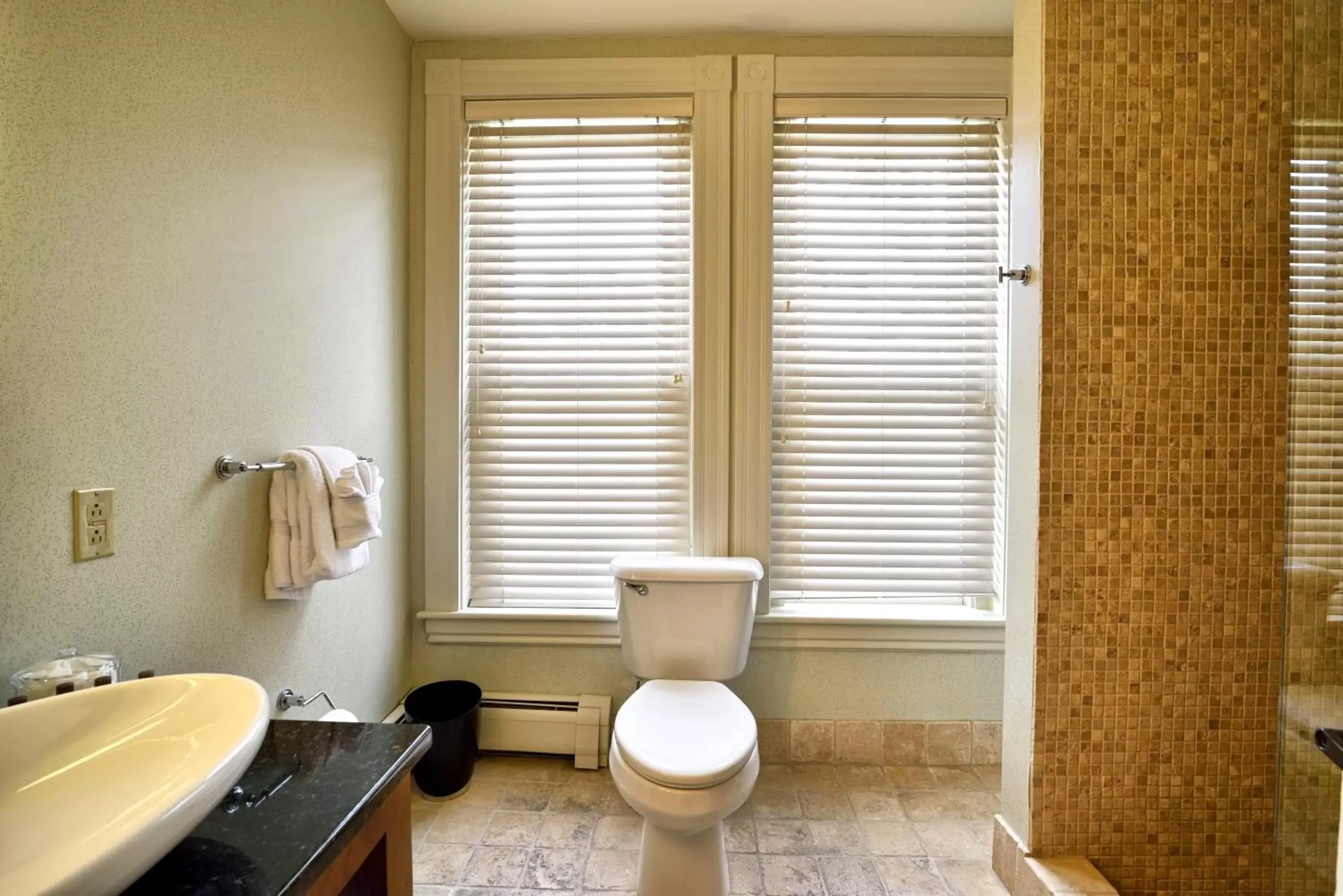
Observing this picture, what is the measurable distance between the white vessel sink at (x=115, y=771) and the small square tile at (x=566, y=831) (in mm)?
1150

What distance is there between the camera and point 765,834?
1.59 m

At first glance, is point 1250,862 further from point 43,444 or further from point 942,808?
point 43,444

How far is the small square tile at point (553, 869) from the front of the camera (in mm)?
1417

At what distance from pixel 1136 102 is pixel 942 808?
1.96 metres

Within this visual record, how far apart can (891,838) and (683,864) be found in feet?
2.20

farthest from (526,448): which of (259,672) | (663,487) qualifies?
(259,672)

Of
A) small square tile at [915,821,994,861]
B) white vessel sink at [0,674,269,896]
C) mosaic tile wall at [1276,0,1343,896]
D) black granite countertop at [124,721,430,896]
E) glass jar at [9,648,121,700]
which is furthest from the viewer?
small square tile at [915,821,994,861]

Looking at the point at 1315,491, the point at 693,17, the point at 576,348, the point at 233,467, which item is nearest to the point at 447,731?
the point at 233,467

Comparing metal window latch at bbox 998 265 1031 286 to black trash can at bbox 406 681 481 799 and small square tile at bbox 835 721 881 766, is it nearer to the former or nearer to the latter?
small square tile at bbox 835 721 881 766

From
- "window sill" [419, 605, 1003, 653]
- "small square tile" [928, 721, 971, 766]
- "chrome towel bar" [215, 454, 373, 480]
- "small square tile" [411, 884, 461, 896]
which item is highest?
"chrome towel bar" [215, 454, 373, 480]

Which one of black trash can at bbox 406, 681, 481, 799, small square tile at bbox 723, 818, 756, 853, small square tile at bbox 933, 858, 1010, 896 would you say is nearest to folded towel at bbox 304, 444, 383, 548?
black trash can at bbox 406, 681, 481, 799

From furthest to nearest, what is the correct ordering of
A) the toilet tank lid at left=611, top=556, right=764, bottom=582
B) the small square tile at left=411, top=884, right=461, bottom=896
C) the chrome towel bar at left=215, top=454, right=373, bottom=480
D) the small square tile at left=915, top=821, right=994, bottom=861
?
1. the toilet tank lid at left=611, top=556, right=764, bottom=582
2. the small square tile at left=915, top=821, right=994, bottom=861
3. the small square tile at left=411, top=884, right=461, bottom=896
4. the chrome towel bar at left=215, top=454, right=373, bottom=480

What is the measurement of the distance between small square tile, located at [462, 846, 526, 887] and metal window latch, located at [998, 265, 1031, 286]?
194 cm

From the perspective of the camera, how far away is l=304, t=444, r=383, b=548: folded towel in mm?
1308
